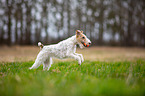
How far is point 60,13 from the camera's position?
70.4ft

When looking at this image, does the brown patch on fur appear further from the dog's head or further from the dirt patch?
the dirt patch

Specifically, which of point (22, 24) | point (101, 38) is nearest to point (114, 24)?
point (101, 38)

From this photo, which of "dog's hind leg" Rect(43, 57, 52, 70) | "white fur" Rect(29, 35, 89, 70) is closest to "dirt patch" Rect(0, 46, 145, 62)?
"dog's hind leg" Rect(43, 57, 52, 70)

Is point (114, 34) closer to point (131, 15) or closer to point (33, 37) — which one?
point (131, 15)

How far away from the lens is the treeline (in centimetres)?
1889

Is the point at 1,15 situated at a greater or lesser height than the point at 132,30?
greater

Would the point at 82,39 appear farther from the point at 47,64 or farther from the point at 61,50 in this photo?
the point at 47,64

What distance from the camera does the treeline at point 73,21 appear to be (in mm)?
18891

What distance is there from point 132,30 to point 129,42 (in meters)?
2.90

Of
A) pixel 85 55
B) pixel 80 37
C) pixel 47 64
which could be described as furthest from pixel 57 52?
pixel 85 55

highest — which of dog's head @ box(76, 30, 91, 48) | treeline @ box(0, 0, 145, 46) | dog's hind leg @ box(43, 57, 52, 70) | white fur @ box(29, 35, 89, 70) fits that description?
treeline @ box(0, 0, 145, 46)

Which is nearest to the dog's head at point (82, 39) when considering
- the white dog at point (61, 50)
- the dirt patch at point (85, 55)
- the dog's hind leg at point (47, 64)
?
the white dog at point (61, 50)

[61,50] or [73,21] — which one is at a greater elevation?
[73,21]

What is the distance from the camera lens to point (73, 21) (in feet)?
75.6
